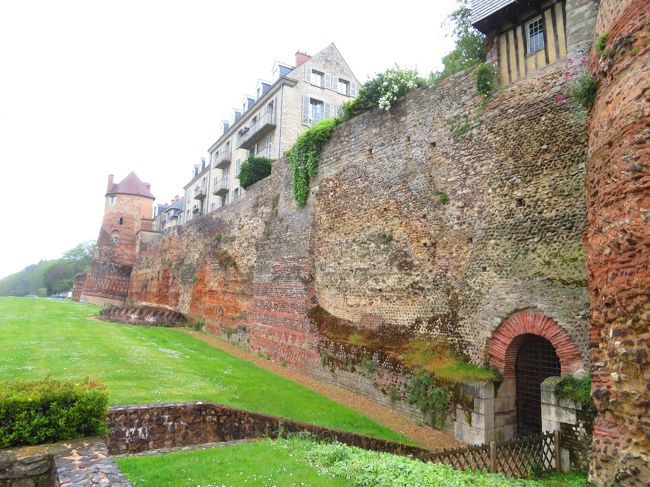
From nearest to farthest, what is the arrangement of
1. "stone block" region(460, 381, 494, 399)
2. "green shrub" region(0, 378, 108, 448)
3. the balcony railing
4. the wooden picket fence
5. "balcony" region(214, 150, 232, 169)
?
1. "green shrub" region(0, 378, 108, 448)
2. the wooden picket fence
3. "stone block" region(460, 381, 494, 399)
4. "balcony" region(214, 150, 232, 169)
5. the balcony railing

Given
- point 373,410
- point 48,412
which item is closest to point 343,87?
point 373,410

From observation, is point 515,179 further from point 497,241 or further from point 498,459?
point 498,459

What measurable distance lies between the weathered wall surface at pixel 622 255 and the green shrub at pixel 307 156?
33.3 feet

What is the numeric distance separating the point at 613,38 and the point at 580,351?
5239 mm

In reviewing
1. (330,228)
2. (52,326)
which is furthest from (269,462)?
(52,326)

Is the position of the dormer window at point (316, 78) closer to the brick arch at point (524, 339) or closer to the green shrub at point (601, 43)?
the green shrub at point (601, 43)

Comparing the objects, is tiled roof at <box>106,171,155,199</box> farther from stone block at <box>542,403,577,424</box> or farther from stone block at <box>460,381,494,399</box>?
stone block at <box>542,403,577,424</box>

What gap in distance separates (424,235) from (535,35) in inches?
210

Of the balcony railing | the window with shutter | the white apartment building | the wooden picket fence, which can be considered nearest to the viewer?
the wooden picket fence

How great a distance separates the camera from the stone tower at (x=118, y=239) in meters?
43.0

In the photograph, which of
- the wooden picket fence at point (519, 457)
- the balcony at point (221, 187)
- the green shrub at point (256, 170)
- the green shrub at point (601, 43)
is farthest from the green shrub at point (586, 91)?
the balcony at point (221, 187)

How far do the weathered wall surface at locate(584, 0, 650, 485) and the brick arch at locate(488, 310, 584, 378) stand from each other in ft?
4.75

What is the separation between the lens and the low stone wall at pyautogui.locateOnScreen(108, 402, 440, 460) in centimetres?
848

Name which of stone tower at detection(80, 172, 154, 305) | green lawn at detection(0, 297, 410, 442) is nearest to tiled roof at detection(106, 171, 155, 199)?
stone tower at detection(80, 172, 154, 305)
